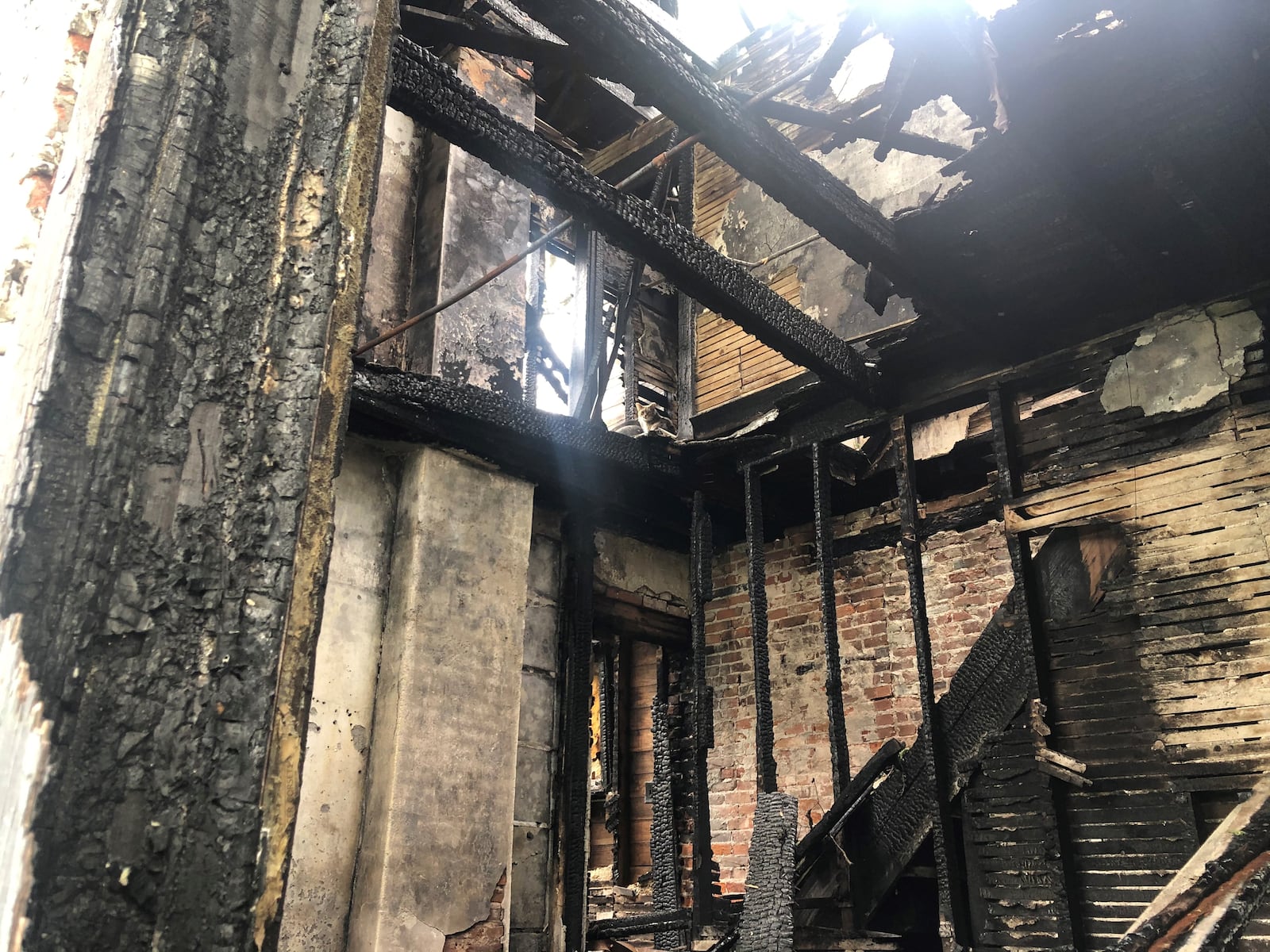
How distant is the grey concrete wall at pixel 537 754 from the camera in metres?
5.06

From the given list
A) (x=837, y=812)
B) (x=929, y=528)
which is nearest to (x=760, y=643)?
(x=837, y=812)

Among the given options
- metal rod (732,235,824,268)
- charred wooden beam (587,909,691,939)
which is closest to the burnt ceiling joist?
metal rod (732,235,824,268)

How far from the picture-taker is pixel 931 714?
442 cm

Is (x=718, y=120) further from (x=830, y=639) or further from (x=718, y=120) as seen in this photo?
(x=830, y=639)

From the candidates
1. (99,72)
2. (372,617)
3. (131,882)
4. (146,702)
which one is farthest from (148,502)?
(372,617)

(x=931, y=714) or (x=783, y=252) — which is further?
(x=783, y=252)

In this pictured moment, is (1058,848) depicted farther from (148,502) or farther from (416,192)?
(416,192)

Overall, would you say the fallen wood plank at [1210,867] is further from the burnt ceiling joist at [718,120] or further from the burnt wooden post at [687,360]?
the burnt wooden post at [687,360]

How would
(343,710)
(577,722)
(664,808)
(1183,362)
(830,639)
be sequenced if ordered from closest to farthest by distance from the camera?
(1183,362) → (343,710) → (830,639) → (577,722) → (664,808)

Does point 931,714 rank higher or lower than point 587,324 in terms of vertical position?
lower

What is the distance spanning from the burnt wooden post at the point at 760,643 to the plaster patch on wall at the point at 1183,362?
6.29ft

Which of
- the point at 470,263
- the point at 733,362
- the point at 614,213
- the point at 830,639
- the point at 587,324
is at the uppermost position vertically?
the point at 733,362

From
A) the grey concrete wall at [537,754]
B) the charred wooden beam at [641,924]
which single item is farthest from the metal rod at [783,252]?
the charred wooden beam at [641,924]

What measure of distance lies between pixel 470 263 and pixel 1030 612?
3.70m
